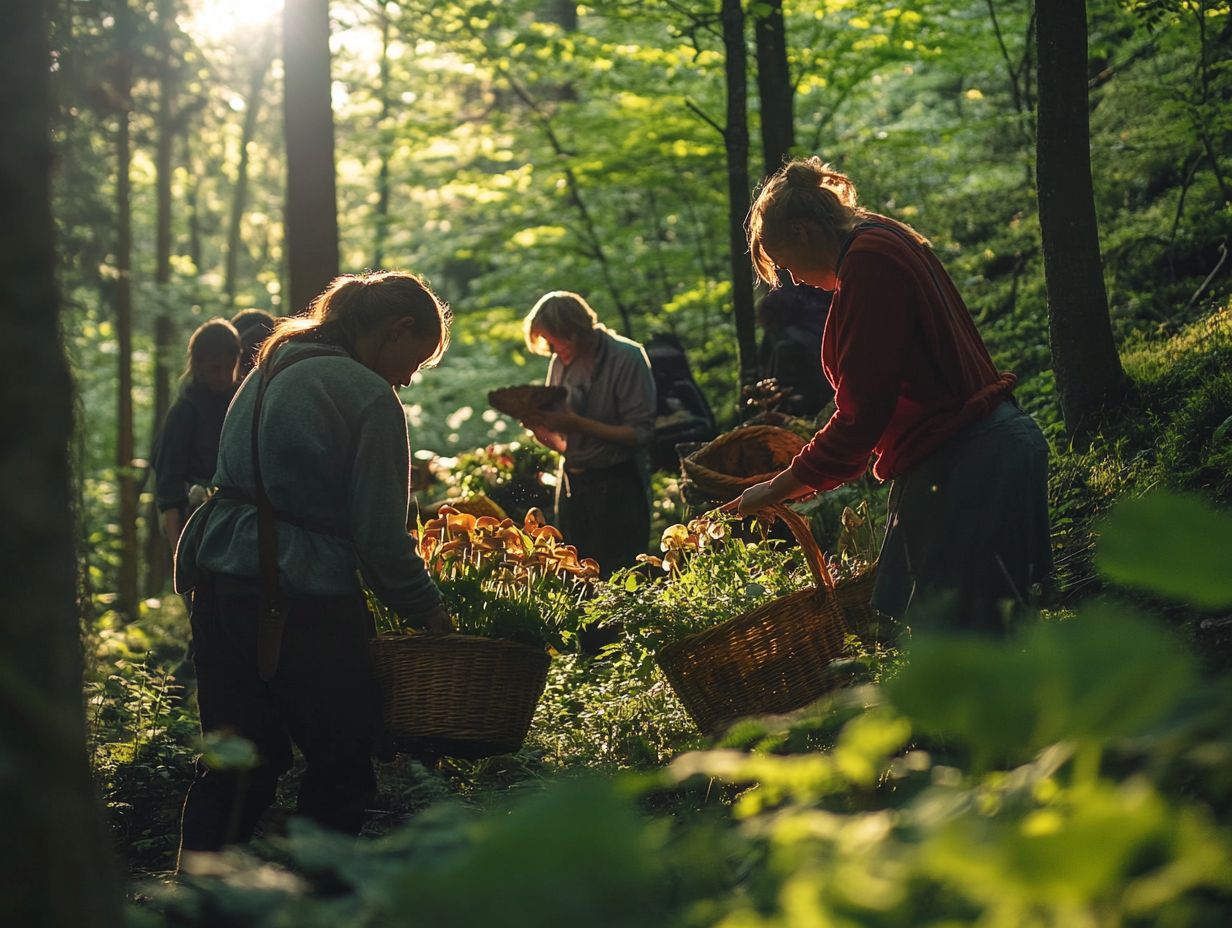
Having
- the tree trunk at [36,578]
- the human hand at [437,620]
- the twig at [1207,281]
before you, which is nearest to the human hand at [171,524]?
the human hand at [437,620]

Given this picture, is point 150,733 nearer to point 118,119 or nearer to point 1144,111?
point 1144,111

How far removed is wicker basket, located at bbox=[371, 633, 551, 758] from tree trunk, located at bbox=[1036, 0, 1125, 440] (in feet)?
10.7

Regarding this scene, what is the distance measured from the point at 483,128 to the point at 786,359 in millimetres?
8903

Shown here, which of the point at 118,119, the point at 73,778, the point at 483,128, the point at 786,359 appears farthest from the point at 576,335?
the point at 118,119

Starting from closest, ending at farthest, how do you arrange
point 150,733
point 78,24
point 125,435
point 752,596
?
point 752,596 < point 150,733 < point 78,24 < point 125,435

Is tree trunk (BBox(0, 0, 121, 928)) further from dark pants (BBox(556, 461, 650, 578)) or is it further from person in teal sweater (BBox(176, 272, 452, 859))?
→ dark pants (BBox(556, 461, 650, 578))

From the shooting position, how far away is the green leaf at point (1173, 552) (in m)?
1.03

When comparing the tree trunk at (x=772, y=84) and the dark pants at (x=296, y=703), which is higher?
the tree trunk at (x=772, y=84)

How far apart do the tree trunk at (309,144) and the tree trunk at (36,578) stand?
348 inches

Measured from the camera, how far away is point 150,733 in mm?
5855

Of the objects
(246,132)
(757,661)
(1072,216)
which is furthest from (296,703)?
(246,132)

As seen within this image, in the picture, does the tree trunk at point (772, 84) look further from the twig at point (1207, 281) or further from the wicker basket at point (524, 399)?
the wicker basket at point (524, 399)

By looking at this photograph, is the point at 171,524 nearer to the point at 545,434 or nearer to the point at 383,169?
the point at 545,434

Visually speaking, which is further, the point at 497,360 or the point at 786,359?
the point at 497,360
